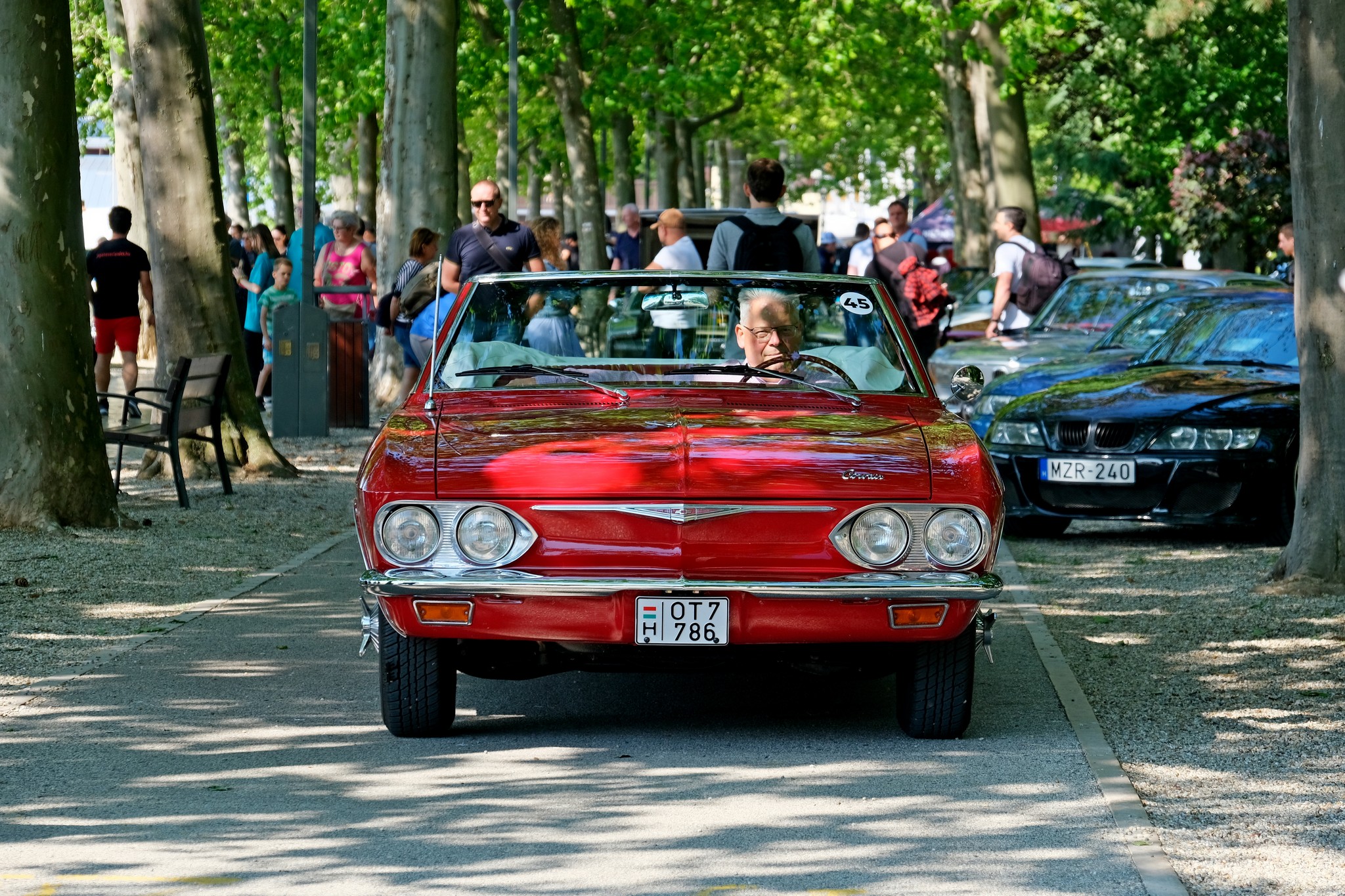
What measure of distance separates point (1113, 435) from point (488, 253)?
4.67 metres

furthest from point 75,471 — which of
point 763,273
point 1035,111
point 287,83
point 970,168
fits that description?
point 1035,111

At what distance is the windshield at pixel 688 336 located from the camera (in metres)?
7.35

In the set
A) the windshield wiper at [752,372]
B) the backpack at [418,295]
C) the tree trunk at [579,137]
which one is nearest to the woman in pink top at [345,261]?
the backpack at [418,295]

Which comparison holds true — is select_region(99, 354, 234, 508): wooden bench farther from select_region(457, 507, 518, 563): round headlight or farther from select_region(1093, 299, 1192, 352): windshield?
select_region(1093, 299, 1192, 352): windshield

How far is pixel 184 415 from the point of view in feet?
42.9

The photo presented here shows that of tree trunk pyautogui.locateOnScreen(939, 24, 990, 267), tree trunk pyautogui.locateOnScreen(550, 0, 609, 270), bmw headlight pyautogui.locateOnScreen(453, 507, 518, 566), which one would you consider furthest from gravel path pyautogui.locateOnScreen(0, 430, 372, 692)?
tree trunk pyautogui.locateOnScreen(939, 24, 990, 267)

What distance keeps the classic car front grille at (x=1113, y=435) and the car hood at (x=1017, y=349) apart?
184 inches

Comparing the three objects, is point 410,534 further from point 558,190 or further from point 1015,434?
point 558,190

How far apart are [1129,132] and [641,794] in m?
34.0

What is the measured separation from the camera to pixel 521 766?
617cm

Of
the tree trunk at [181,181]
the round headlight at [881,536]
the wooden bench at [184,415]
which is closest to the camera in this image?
the round headlight at [881,536]

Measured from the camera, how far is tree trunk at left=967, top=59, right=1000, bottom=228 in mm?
31422

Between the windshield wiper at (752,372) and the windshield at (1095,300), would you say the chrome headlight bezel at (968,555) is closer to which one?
the windshield wiper at (752,372)

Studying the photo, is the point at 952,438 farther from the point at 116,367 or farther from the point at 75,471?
the point at 116,367
